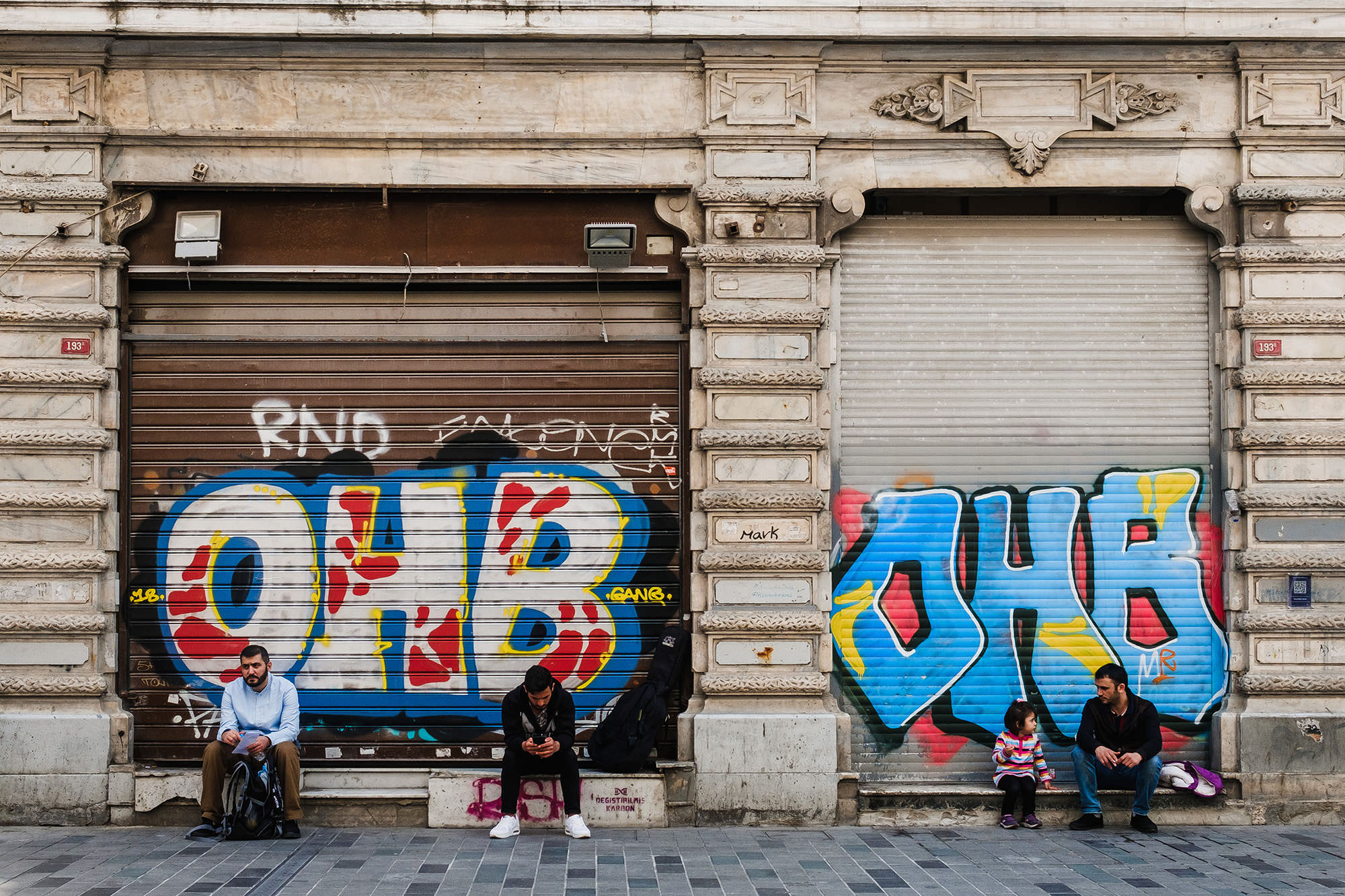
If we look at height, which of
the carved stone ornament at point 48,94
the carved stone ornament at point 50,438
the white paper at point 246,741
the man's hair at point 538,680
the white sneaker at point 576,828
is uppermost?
the carved stone ornament at point 48,94

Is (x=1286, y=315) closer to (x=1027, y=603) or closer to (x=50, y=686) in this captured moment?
(x=1027, y=603)

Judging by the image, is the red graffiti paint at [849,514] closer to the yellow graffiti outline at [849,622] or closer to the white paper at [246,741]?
the yellow graffiti outline at [849,622]

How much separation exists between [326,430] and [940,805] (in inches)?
219

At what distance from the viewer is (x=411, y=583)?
8641 millimetres

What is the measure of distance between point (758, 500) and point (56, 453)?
5303 millimetres

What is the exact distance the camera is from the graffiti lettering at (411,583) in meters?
8.57

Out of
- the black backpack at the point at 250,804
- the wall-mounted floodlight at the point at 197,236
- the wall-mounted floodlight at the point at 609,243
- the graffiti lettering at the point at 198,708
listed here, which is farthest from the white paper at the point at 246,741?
the wall-mounted floodlight at the point at 609,243

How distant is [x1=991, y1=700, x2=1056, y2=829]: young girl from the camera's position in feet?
26.9

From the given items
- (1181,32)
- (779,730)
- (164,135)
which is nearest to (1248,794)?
(779,730)

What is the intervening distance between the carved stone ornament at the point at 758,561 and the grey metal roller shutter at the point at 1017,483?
38 cm

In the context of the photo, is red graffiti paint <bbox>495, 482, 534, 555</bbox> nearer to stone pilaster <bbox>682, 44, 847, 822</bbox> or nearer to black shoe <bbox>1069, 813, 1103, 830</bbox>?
stone pilaster <bbox>682, 44, 847, 822</bbox>

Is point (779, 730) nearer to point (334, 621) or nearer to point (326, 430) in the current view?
point (334, 621)

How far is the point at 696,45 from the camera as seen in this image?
8594mm

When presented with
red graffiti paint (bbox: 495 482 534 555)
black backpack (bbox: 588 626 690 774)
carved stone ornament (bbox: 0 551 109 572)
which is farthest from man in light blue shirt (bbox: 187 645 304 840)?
black backpack (bbox: 588 626 690 774)
